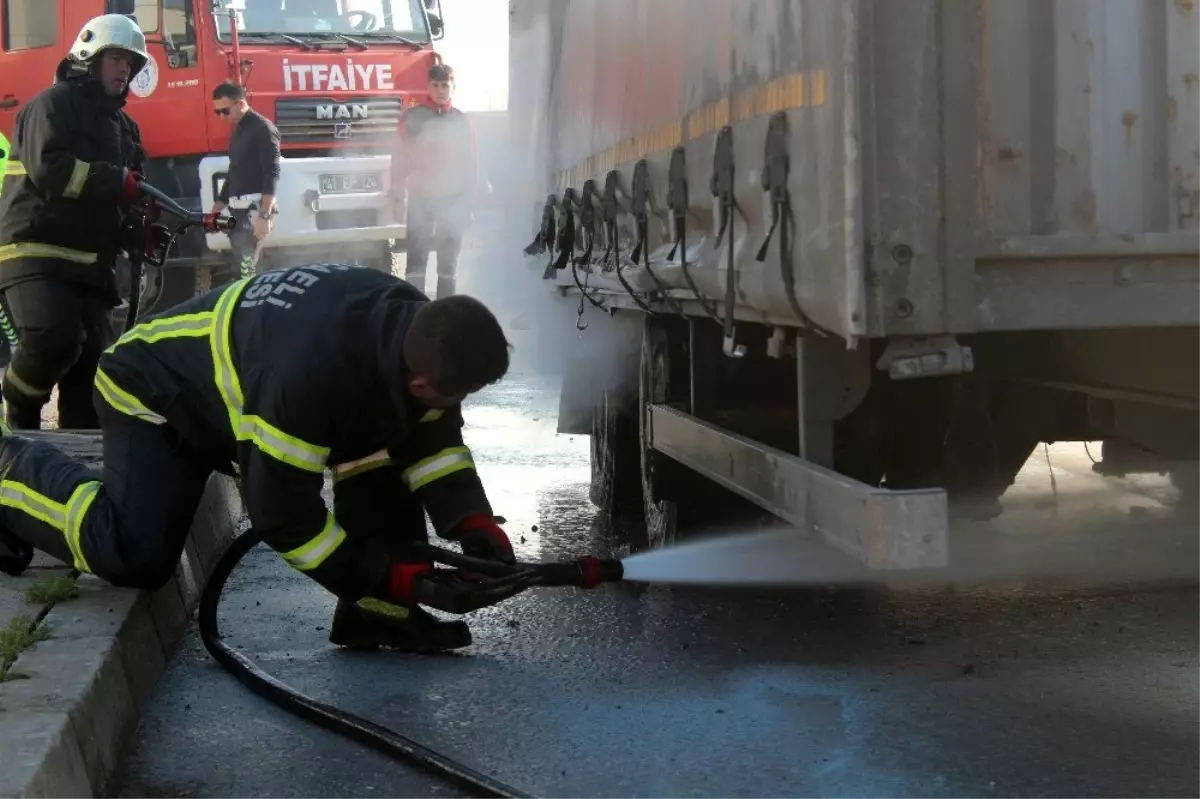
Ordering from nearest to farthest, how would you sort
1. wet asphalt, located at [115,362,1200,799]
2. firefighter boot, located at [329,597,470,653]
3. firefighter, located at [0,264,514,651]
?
wet asphalt, located at [115,362,1200,799], firefighter, located at [0,264,514,651], firefighter boot, located at [329,597,470,653]

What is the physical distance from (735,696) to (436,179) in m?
9.03

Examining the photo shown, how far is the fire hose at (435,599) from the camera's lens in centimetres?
348

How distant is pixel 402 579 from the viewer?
3.90 meters

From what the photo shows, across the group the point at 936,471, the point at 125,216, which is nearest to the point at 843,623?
the point at 936,471

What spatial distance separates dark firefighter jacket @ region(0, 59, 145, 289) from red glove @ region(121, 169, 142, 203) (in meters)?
0.03

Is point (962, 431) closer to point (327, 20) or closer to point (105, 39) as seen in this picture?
point (105, 39)

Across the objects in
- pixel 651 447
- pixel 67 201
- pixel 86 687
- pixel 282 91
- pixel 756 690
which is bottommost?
pixel 756 690

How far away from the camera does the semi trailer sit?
10.5ft

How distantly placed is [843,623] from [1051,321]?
161 cm

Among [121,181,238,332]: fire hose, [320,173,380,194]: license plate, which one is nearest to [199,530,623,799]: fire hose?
[121,181,238,332]: fire hose

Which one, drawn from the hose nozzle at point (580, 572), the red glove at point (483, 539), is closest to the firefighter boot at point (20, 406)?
the red glove at point (483, 539)

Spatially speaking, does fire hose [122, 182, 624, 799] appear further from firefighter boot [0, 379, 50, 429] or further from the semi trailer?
firefighter boot [0, 379, 50, 429]

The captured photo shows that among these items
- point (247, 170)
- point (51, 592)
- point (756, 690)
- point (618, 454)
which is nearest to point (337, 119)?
point (247, 170)

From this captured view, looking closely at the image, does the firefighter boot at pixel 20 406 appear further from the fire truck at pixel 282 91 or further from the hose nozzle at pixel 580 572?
the fire truck at pixel 282 91
